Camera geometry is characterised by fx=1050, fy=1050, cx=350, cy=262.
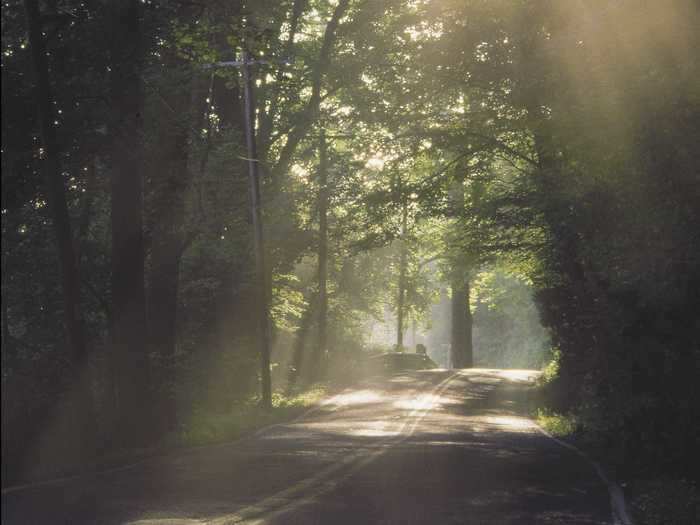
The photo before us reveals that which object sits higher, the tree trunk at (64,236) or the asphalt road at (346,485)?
the tree trunk at (64,236)

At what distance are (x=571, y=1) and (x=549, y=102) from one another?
208 cm

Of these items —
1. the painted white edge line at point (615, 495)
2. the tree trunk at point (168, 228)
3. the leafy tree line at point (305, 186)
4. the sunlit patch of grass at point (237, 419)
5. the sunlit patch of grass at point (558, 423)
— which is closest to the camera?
the painted white edge line at point (615, 495)

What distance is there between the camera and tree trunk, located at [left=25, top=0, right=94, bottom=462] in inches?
366

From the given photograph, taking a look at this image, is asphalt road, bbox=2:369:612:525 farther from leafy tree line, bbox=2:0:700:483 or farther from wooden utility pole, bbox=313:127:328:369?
wooden utility pole, bbox=313:127:328:369

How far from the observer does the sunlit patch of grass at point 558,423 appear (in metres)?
24.2

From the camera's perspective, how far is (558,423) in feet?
84.9

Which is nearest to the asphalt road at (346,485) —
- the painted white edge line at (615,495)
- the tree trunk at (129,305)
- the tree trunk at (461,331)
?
the painted white edge line at (615,495)

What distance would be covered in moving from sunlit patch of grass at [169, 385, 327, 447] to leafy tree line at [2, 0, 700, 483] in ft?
1.51

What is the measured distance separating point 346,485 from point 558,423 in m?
14.3

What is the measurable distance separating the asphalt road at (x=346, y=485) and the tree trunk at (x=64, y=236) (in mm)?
772

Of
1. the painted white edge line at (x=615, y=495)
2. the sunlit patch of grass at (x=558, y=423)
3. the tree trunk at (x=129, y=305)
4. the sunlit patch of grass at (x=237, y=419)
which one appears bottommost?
the painted white edge line at (x=615, y=495)

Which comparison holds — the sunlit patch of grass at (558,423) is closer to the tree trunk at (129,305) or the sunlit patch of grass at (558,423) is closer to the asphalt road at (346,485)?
the asphalt road at (346,485)

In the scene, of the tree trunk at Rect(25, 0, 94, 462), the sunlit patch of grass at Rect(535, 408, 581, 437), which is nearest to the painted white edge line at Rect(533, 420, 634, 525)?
the sunlit patch of grass at Rect(535, 408, 581, 437)

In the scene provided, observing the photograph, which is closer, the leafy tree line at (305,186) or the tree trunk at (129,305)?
the leafy tree line at (305,186)
